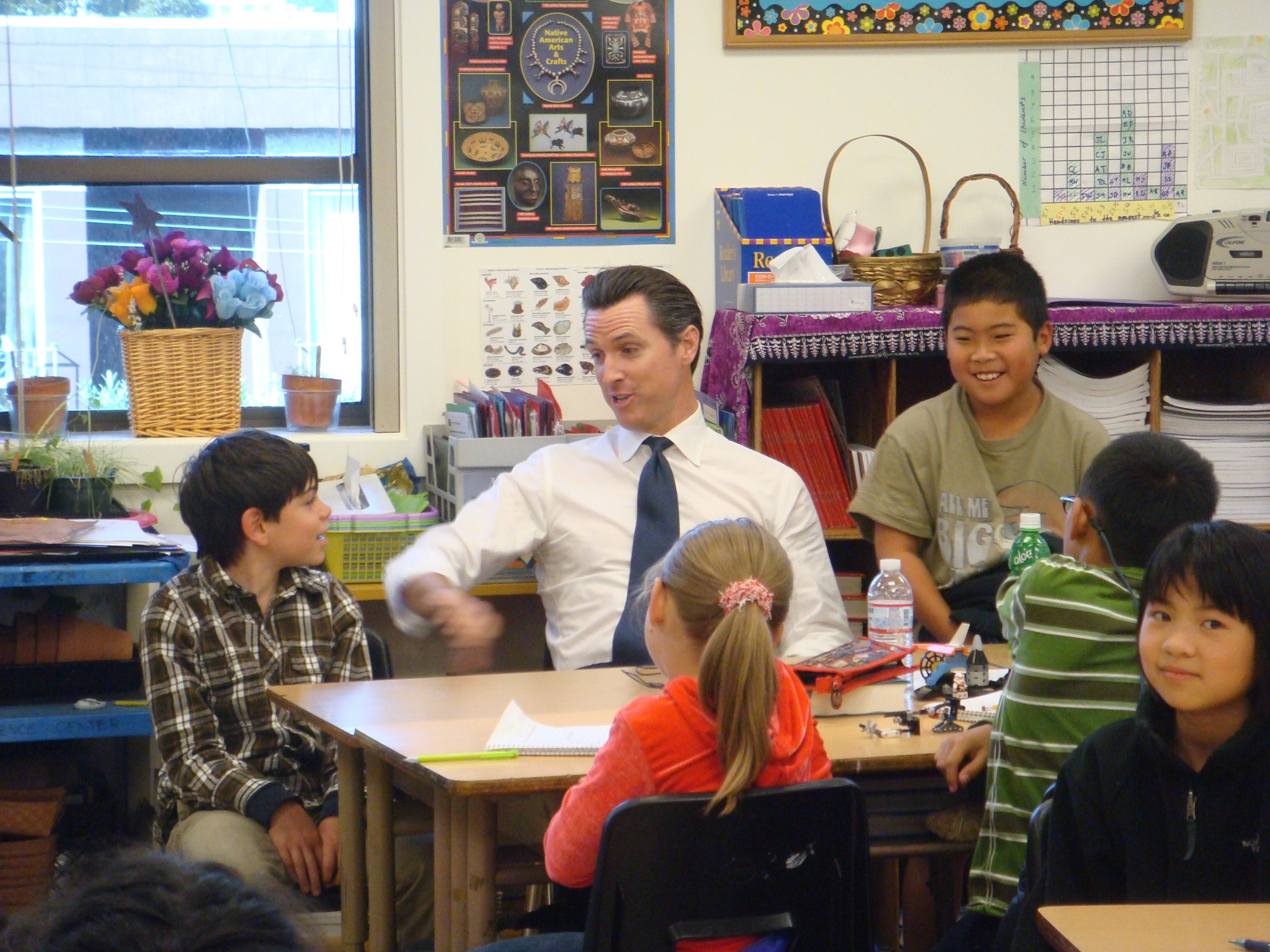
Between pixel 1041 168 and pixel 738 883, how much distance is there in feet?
8.76

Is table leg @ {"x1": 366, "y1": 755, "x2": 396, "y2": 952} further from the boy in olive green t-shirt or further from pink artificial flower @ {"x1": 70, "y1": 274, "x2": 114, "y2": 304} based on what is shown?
pink artificial flower @ {"x1": 70, "y1": 274, "x2": 114, "y2": 304}

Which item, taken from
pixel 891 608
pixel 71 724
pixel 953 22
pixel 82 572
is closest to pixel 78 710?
pixel 71 724

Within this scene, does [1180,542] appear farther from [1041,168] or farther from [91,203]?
[91,203]

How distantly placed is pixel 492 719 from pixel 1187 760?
3.22 feet

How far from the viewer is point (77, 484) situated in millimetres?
2926

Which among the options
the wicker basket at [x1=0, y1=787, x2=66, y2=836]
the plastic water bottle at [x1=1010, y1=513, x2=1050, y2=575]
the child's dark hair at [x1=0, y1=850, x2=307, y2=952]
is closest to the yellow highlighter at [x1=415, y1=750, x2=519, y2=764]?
the plastic water bottle at [x1=1010, y1=513, x2=1050, y2=575]

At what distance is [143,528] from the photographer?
114 inches

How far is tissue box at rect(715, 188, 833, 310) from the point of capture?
325 cm

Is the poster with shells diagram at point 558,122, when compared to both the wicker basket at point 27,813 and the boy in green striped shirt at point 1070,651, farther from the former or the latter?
the boy in green striped shirt at point 1070,651

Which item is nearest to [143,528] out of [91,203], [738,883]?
[91,203]

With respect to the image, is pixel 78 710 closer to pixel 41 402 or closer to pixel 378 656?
pixel 378 656

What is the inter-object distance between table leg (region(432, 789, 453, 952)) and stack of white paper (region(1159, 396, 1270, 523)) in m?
2.14

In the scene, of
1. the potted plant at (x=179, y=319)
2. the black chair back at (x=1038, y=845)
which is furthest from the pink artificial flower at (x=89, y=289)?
the black chair back at (x=1038, y=845)

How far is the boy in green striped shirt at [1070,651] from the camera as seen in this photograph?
174cm
